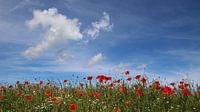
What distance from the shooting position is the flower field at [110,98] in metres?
9.88

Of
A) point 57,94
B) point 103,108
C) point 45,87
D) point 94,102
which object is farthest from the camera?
point 45,87

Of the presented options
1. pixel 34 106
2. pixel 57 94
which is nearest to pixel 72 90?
pixel 57 94

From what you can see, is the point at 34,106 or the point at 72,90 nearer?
the point at 34,106

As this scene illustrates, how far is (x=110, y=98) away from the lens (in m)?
11.0

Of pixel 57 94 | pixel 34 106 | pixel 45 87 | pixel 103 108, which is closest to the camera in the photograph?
pixel 103 108

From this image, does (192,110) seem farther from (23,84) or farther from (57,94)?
(23,84)

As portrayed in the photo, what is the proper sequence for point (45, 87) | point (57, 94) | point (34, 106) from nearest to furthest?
point (34, 106), point (57, 94), point (45, 87)

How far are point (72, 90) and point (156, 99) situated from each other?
11.5 feet

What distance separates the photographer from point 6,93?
13250mm

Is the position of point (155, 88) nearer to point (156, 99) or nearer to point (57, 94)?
point (156, 99)

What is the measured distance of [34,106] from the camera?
11.2m

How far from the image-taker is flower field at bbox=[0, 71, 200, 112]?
9.88 metres

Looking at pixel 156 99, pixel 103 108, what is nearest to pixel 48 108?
pixel 103 108

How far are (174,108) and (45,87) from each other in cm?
567
